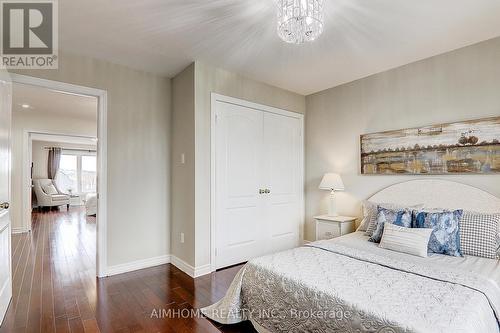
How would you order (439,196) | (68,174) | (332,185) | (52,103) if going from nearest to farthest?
(439,196) → (332,185) → (52,103) → (68,174)

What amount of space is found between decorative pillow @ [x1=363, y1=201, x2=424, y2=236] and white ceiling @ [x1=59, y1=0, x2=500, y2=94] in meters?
1.66

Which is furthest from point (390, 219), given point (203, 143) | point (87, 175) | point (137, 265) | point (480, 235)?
point (87, 175)

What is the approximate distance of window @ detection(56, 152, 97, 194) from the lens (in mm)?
10109

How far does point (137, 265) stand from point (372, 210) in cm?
290

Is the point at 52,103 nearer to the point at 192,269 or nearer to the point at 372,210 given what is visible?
the point at 192,269

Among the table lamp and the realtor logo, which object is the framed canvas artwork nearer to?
the table lamp

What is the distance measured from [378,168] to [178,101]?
107 inches

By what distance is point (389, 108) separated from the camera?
132 inches

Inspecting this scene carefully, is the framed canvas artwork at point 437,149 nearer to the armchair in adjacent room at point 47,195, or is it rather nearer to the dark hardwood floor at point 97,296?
the dark hardwood floor at point 97,296

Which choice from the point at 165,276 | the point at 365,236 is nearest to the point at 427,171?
the point at 365,236

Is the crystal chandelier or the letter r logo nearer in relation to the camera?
the crystal chandelier

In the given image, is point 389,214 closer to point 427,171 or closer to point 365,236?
point 365,236

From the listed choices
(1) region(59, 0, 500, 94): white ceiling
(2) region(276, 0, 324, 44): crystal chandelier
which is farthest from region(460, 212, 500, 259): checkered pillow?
(2) region(276, 0, 324, 44): crystal chandelier

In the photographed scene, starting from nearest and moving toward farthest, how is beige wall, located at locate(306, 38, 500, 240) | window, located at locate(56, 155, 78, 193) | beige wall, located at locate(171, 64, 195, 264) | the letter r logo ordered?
the letter r logo
beige wall, located at locate(306, 38, 500, 240)
beige wall, located at locate(171, 64, 195, 264)
window, located at locate(56, 155, 78, 193)
